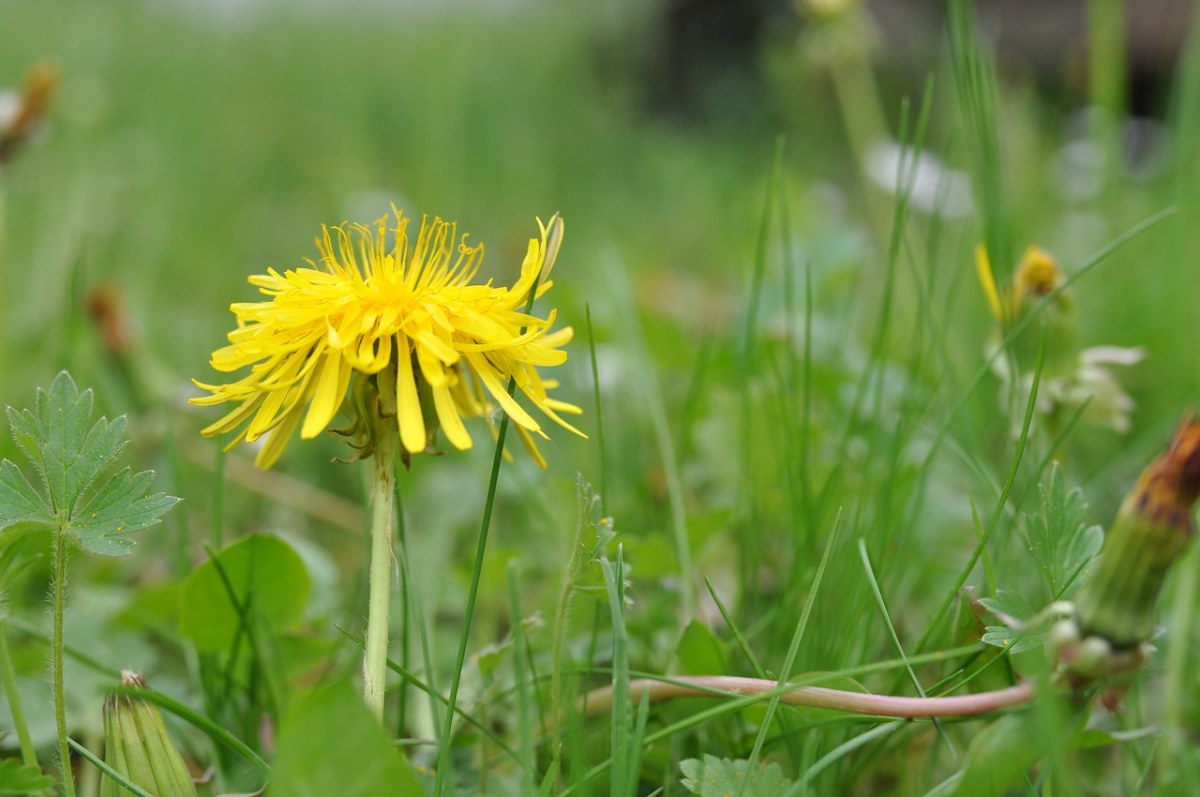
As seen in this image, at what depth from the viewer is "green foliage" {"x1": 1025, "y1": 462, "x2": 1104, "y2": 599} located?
69 cm

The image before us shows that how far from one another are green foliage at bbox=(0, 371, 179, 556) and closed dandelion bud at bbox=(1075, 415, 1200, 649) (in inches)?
22.4

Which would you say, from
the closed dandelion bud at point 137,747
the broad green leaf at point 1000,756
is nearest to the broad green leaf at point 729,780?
the broad green leaf at point 1000,756

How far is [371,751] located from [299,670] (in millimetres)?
459

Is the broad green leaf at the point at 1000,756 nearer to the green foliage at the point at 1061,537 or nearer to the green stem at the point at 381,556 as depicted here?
the green foliage at the point at 1061,537

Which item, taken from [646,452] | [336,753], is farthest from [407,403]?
[646,452]

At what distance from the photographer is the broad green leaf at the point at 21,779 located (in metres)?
0.62

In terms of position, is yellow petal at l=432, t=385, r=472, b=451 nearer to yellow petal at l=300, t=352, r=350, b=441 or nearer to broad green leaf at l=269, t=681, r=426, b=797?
yellow petal at l=300, t=352, r=350, b=441

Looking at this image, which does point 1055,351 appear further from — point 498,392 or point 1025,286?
→ point 498,392

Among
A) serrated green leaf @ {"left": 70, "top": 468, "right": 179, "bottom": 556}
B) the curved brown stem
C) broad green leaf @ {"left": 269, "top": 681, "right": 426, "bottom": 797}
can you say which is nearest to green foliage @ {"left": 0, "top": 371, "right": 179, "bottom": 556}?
serrated green leaf @ {"left": 70, "top": 468, "right": 179, "bottom": 556}

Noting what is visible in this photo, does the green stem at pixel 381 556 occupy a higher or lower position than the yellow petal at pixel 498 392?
lower

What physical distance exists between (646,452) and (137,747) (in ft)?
2.93

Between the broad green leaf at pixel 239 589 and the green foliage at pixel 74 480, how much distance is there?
0.15m

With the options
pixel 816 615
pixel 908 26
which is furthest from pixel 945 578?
pixel 908 26

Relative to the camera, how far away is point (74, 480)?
703 mm
